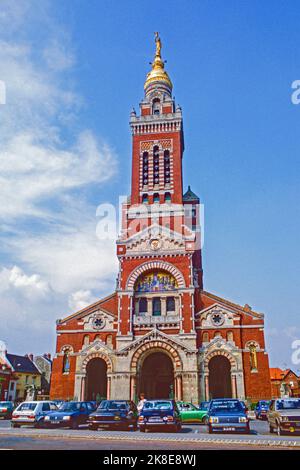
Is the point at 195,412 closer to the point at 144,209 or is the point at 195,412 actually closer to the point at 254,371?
the point at 254,371

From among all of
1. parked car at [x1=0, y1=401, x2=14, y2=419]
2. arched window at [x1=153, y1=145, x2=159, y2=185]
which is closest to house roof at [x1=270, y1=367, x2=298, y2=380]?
arched window at [x1=153, y1=145, x2=159, y2=185]

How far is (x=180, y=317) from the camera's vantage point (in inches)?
1455

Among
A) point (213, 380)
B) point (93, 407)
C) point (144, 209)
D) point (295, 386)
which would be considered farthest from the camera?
point (295, 386)

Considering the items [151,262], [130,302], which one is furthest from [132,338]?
[151,262]

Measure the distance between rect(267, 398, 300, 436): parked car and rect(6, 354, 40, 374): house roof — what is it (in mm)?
47971

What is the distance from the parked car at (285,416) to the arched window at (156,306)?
19911mm

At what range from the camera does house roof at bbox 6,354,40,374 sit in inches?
2318

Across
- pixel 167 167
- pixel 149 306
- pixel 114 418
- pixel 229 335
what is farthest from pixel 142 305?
pixel 114 418

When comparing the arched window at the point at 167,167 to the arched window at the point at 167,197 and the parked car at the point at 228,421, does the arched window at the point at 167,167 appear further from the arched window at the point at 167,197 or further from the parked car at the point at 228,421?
the parked car at the point at 228,421

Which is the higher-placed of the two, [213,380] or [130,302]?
[130,302]

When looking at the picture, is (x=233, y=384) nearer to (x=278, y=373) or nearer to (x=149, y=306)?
(x=149, y=306)

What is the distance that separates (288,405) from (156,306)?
21330 millimetres

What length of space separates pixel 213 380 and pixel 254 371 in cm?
436

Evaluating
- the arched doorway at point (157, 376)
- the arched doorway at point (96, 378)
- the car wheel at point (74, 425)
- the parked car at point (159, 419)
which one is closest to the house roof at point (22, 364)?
the arched doorway at point (96, 378)
